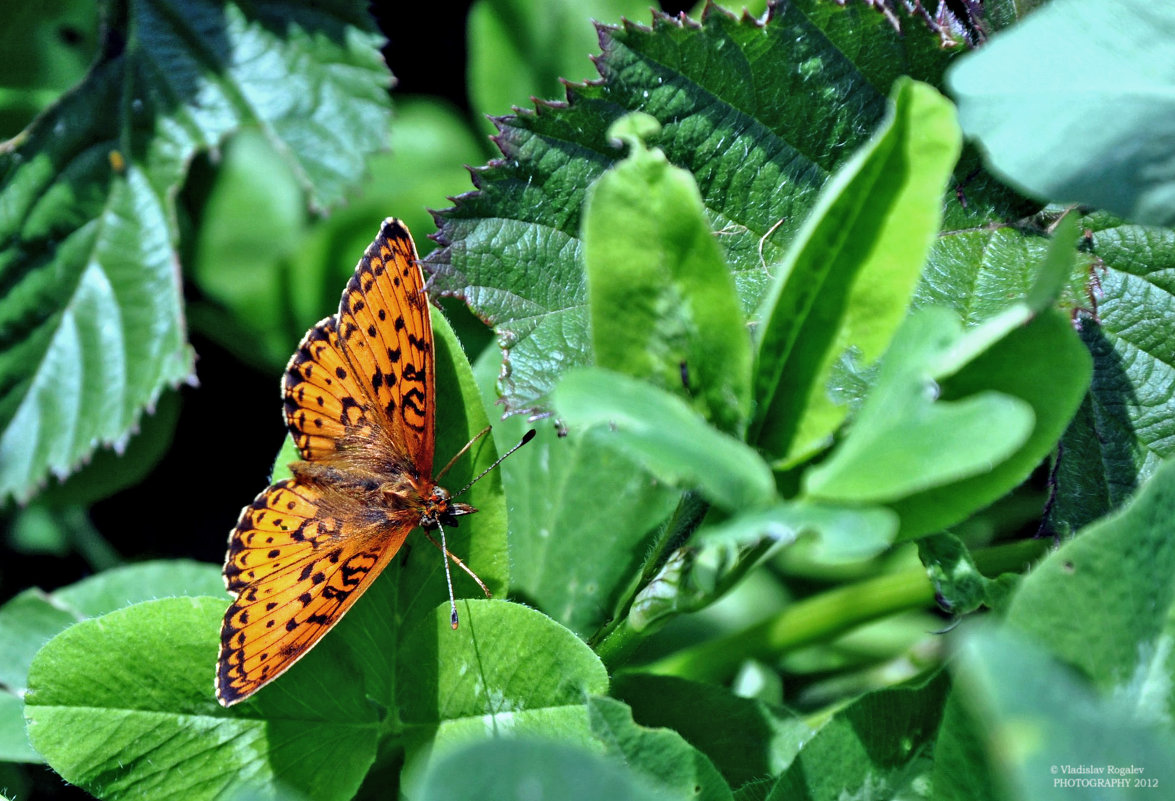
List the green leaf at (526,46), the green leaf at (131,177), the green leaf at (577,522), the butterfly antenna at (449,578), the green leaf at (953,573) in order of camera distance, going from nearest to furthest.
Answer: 1. the green leaf at (953,573)
2. the butterfly antenna at (449,578)
3. the green leaf at (577,522)
4. the green leaf at (131,177)
5. the green leaf at (526,46)

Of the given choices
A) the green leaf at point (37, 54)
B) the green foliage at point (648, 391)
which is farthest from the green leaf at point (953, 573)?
the green leaf at point (37, 54)

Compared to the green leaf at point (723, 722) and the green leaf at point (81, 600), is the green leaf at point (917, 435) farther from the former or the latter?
the green leaf at point (81, 600)

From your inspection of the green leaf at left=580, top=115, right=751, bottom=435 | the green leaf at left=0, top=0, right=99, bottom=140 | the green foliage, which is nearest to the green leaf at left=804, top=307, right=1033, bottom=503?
the green foliage

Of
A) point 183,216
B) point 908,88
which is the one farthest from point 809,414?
point 183,216

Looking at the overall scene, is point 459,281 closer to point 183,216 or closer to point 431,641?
point 431,641

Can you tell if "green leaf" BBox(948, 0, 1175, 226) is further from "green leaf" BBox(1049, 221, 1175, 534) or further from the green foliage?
"green leaf" BBox(1049, 221, 1175, 534)

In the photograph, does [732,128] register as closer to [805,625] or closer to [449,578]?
[449,578]
